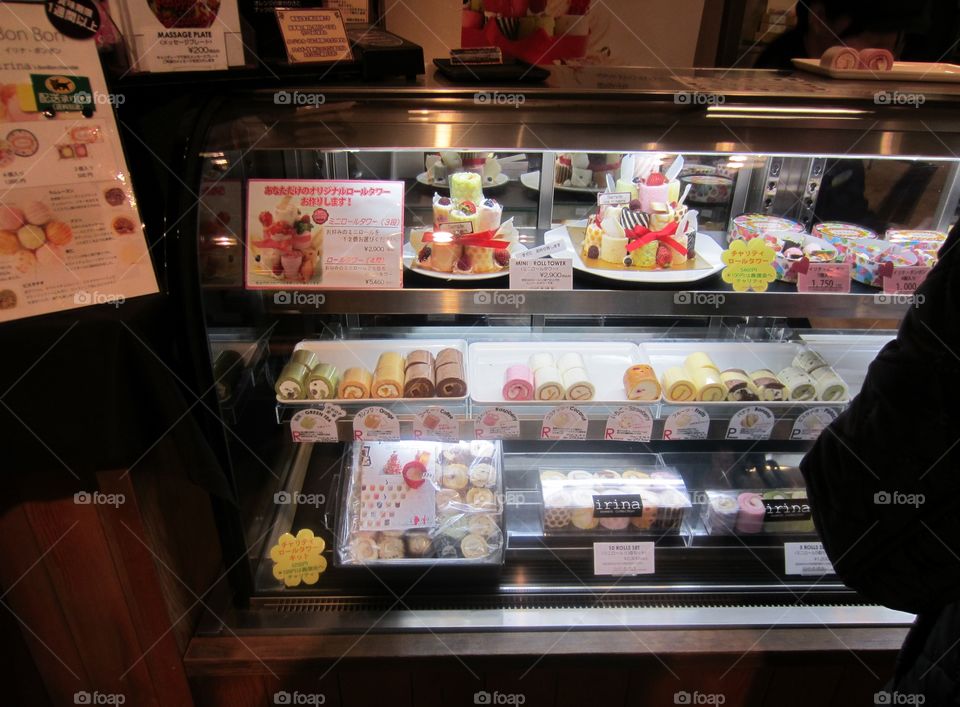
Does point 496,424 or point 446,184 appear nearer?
point 496,424

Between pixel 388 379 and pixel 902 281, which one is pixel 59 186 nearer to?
pixel 388 379

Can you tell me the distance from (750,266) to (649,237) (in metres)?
→ 0.24

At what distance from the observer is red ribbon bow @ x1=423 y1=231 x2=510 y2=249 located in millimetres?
1492

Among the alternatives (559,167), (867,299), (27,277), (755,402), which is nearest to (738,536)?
(755,402)

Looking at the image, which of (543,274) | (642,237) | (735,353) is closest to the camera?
(543,274)

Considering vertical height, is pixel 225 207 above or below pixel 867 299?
above

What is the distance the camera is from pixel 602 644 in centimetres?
160

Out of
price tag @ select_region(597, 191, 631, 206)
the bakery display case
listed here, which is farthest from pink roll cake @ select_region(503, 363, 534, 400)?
price tag @ select_region(597, 191, 631, 206)

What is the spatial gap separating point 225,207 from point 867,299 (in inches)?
56.5

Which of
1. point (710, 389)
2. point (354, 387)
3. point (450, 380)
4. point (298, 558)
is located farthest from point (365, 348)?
point (710, 389)

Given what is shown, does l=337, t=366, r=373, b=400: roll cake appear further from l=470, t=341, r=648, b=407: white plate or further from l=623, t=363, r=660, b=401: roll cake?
l=623, t=363, r=660, b=401: roll cake

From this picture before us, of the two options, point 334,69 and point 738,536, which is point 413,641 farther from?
point 334,69

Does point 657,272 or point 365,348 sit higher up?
point 657,272

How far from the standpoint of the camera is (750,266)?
4.77 feet
